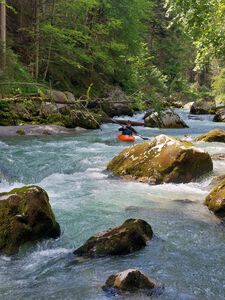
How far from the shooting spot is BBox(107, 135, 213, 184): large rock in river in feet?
31.6

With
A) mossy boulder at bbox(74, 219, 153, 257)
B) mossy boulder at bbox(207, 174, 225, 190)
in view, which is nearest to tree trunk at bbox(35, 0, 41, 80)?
mossy boulder at bbox(207, 174, 225, 190)

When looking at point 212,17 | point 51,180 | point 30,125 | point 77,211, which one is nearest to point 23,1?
point 30,125

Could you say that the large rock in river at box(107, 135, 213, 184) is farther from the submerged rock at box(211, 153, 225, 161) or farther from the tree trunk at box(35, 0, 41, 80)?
the tree trunk at box(35, 0, 41, 80)

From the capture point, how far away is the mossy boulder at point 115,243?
5.59 metres

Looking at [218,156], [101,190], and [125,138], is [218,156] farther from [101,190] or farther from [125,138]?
[101,190]

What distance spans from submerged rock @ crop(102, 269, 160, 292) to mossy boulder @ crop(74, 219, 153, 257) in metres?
0.91

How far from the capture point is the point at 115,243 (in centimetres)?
563

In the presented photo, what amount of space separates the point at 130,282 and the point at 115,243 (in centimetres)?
112

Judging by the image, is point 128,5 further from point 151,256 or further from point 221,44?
point 151,256

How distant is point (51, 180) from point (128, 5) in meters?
21.2

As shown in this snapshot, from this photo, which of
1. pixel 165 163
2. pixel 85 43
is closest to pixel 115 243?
pixel 165 163

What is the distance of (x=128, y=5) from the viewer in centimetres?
2812

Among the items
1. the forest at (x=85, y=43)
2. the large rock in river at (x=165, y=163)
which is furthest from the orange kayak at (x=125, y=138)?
the large rock in river at (x=165, y=163)

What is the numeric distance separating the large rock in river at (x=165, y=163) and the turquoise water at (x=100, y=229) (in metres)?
0.26
